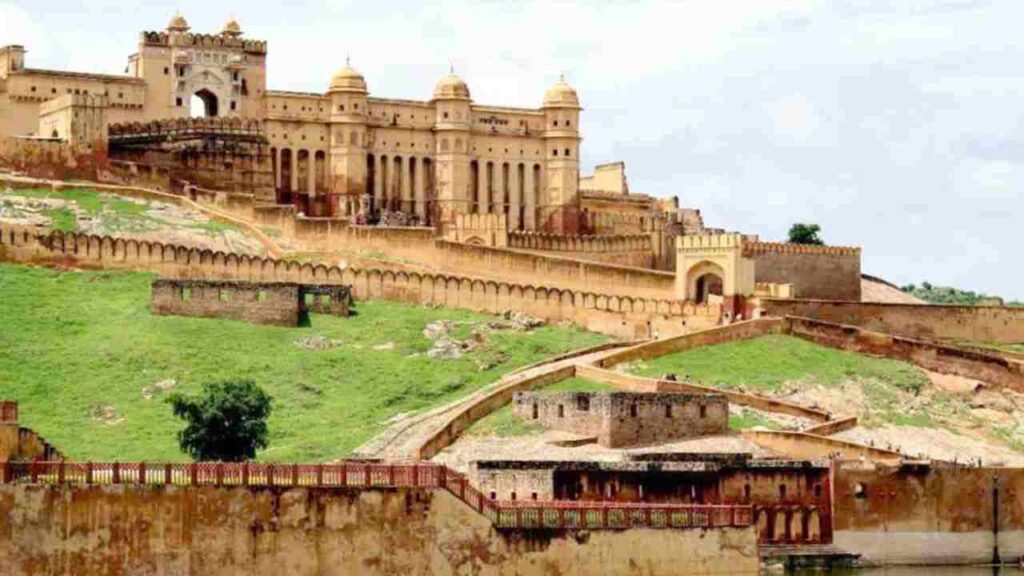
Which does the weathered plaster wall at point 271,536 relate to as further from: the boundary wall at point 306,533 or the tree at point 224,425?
the tree at point 224,425

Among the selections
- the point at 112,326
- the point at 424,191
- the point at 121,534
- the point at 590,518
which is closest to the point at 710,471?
the point at 590,518

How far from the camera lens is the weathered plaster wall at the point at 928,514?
60.3 metres

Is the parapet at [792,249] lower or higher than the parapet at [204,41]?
lower

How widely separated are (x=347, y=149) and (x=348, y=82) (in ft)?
7.61

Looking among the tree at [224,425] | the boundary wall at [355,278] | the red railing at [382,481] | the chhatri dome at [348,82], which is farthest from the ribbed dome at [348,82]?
the red railing at [382,481]

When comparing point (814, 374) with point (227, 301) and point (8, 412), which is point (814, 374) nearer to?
point (227, 301)

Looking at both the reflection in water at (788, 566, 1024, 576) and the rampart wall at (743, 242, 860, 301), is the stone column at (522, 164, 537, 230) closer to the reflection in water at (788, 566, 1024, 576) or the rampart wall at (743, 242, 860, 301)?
the rampart wall at (743, 242, 860, 301)

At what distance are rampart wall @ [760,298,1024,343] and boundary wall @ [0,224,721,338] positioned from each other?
410 centimetres

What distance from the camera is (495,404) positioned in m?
66.4

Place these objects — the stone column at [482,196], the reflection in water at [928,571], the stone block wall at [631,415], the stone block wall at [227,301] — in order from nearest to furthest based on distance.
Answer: the reflection in water at [928,571], the stone block wall at [631,415], the stone block wall at [227,301], the stone column at [482,196]

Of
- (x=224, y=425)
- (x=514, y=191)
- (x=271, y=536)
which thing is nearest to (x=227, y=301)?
(x=224, y=425)

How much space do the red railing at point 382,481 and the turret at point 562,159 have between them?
42.7 meters

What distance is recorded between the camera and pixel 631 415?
6366 cm

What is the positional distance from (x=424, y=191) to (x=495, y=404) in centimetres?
2536
